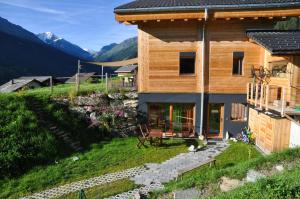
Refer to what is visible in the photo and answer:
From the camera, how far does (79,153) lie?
1574 centimetres

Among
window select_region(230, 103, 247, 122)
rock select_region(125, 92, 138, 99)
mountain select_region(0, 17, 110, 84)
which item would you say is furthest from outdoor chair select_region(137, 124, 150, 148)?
mountain select_region(0, 17, 110, 84)

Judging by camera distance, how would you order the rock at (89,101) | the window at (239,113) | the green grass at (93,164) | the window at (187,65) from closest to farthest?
the green grass at (93,164) → the window at (187,65) → the window at (239,113) → the rock at (89,101)

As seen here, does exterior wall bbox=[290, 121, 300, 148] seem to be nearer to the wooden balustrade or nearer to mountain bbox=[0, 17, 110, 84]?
the wooden balustrade

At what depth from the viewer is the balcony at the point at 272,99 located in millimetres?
13760

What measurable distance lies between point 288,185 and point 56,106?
15.2 m

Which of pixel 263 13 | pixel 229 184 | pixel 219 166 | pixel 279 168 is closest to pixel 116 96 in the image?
pixel 219 166

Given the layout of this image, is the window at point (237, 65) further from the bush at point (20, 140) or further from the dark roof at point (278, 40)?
the bush at point (20, 140)

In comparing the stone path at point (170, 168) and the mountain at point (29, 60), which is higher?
the mountain at point (29, 60)

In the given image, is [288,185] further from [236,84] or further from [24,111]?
[24,111]

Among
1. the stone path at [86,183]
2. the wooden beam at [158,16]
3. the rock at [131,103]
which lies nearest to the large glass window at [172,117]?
the rock at [131,103]

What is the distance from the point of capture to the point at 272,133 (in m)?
14.0

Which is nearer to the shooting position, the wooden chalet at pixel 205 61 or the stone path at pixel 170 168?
the stone path at pixel 170 168

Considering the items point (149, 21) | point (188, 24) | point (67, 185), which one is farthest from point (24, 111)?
point (188, 24)

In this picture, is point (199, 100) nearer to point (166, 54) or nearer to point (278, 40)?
point (166, 54)
